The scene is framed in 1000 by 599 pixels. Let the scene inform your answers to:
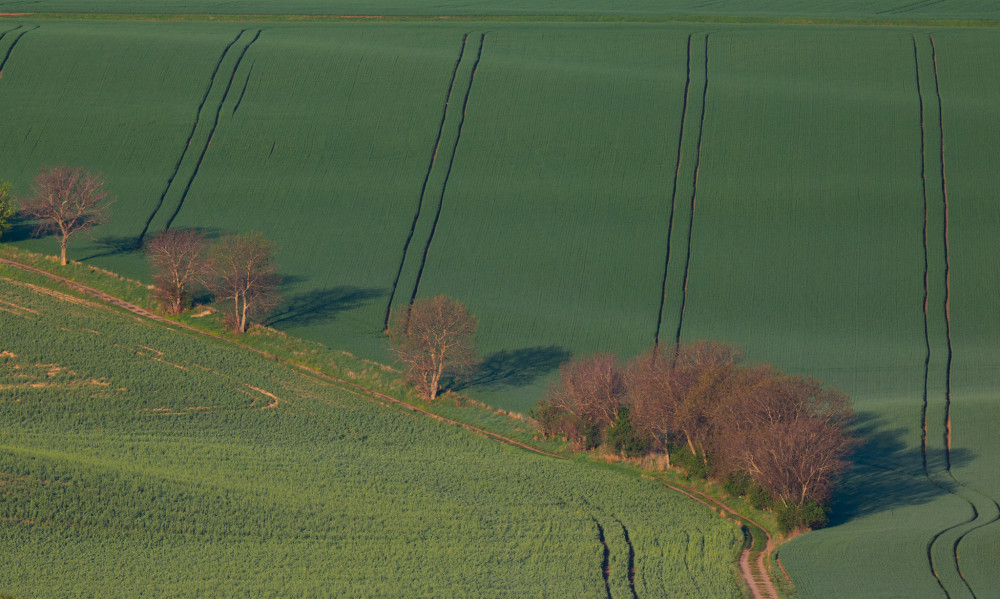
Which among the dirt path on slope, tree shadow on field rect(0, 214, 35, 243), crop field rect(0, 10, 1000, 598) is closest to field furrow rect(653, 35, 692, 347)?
crop field rect(0, 10, 1000, 598)

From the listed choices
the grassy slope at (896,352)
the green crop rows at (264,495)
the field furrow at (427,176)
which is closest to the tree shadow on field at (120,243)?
the green crop rows at (264,495)

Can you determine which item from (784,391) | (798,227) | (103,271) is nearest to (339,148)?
(103,271)

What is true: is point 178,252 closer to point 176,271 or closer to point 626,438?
point 176,271

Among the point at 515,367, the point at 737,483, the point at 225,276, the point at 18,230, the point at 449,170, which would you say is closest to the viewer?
the point at 737,483

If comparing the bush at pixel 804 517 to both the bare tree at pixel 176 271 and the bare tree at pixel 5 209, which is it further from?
the bare tree at pixel 5 209

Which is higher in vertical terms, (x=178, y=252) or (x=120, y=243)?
(x=120, y=243)

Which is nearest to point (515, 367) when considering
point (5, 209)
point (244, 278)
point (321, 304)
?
point (321, 304)

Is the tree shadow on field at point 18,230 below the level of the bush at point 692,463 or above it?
above
